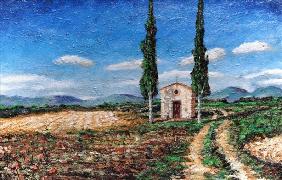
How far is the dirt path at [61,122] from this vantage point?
2292cm

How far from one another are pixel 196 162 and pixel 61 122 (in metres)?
9.08

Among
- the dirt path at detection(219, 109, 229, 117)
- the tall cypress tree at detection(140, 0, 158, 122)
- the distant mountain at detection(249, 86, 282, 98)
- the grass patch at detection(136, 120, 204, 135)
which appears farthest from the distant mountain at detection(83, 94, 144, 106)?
the dirt path at detection(219, 109, 229, 117)

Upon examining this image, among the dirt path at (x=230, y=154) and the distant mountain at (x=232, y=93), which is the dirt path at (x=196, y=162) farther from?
the distant mountain at (x=232, y=93)

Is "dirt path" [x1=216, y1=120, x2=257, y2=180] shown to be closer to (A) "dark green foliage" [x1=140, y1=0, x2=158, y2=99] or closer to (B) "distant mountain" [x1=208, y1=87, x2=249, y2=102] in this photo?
(B) "distant mountain" [x1=208, y1=87, x2=249, y2=102]

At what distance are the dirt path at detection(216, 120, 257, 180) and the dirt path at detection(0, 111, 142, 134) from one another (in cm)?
477

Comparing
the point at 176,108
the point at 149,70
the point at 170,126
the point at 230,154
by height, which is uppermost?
the point at 149,70

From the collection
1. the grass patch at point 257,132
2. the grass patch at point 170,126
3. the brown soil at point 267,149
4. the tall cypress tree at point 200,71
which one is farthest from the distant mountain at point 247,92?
the tall cypress tree at point 200,71

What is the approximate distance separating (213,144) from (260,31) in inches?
185

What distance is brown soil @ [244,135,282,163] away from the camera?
19.2 meters

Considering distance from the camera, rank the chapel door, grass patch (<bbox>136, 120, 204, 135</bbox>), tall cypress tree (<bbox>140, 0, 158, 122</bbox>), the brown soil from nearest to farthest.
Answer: the brown soil → grass patch (<bbox>136, 120, 204, 135</bbox>) → tall cypress tree (<bbox>140, 0, 158, 122</bbox>) → the chapel door

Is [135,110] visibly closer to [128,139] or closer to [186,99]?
[186,99]

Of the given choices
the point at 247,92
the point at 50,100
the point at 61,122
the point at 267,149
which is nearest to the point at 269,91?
the point at 247,92

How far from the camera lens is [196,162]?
1808cm

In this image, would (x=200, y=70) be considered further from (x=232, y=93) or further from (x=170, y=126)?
(x=232, y=93)
